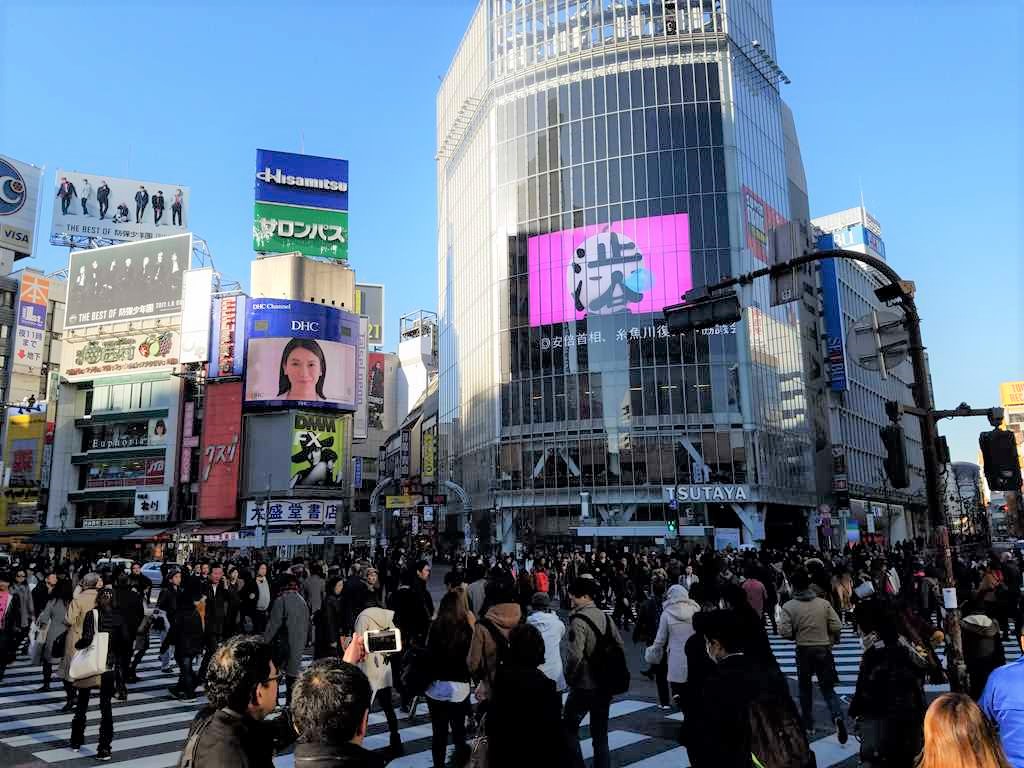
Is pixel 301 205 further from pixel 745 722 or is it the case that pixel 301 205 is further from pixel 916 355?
pixel 745 722

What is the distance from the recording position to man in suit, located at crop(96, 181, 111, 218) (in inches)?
2972

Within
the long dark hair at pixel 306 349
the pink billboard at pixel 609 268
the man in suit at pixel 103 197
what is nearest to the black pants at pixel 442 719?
the pink billboard at pixel 609 268

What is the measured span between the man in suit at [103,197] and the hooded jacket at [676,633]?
82225 millimetres

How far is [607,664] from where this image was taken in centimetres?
640

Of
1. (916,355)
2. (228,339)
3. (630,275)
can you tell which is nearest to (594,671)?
(916,355)

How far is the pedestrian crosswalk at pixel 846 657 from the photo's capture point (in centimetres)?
1133

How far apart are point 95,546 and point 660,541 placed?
166 ft

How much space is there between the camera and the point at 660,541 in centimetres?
4281

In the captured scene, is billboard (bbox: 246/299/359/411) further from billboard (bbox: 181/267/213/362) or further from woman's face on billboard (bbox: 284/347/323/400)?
billboard (bbox: 181/267/213/362)

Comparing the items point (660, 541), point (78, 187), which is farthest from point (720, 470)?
point (78, 187)

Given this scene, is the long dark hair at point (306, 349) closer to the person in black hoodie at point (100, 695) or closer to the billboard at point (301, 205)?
the billboard at point (301, 205)

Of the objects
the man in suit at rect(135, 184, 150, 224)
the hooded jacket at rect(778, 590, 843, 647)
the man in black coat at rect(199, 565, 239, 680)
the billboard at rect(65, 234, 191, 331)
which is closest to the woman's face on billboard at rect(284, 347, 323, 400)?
the billboard at rect(65, 234, 191, 331)

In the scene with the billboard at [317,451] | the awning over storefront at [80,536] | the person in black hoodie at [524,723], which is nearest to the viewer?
the person in black hoodie at [524,723]

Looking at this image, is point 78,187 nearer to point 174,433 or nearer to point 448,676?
point 174,433
